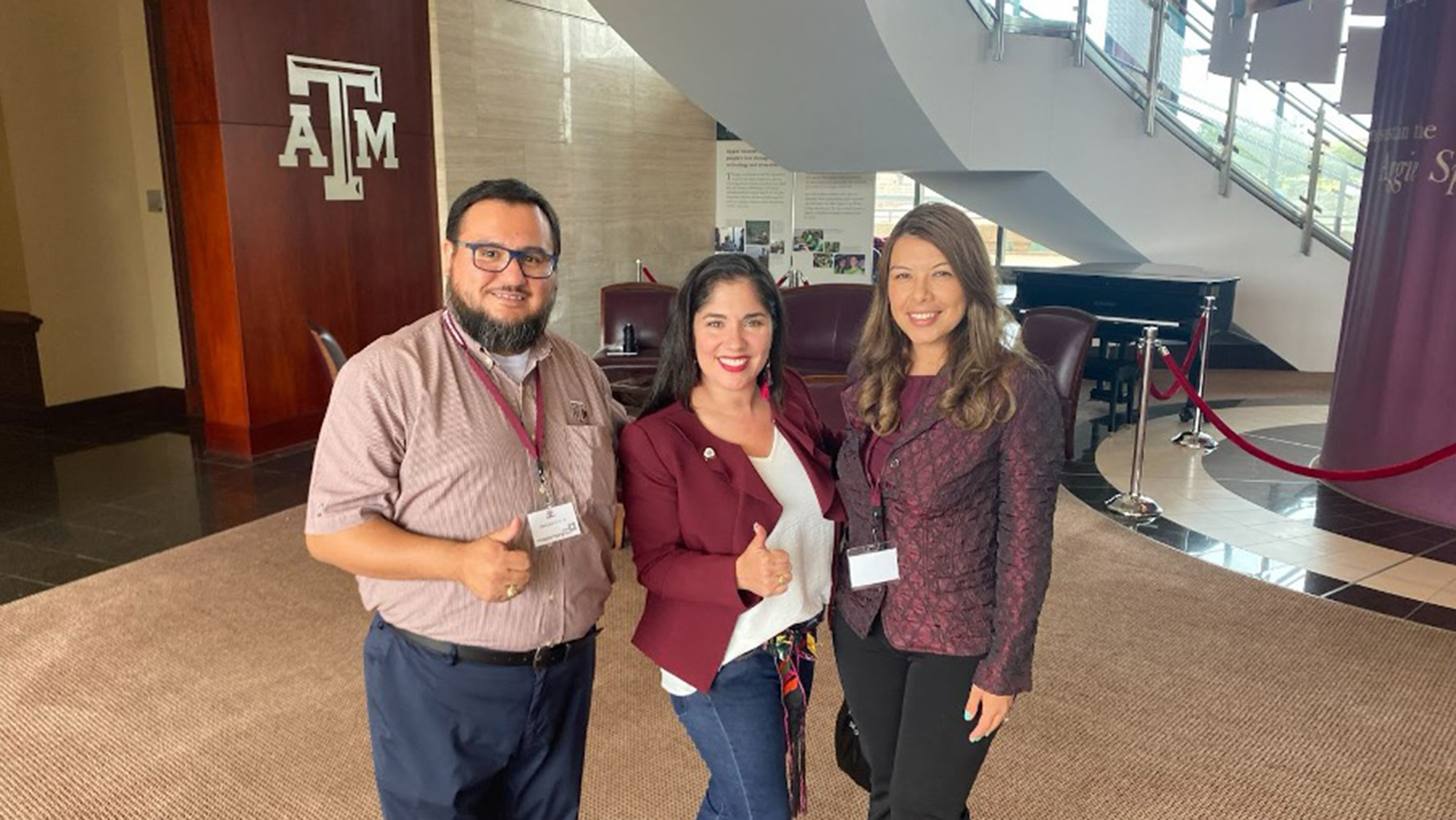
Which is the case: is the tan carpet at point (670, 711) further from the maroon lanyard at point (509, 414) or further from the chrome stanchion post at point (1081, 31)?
the chrome stanchion post at point (1081, 31)

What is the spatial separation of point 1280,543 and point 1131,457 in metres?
1.65

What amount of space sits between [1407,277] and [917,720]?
515cm

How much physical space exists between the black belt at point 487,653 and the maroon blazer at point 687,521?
174 mm

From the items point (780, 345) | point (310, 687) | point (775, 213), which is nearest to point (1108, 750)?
point (780, 345)

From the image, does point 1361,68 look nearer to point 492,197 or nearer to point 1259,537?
point 1259,537

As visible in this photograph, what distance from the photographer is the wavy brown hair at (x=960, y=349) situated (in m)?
1.75

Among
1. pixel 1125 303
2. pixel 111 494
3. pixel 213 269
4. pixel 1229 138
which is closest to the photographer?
pixel 111 494

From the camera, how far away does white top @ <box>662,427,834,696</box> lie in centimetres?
180

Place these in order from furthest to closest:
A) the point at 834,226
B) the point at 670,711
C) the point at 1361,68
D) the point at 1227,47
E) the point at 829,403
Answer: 1. the point at 834,226
2. the point at 1227,47
3. the point at 1361,68
4. the point at 829,403
5. the point at 670,711

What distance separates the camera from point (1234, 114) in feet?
28.6

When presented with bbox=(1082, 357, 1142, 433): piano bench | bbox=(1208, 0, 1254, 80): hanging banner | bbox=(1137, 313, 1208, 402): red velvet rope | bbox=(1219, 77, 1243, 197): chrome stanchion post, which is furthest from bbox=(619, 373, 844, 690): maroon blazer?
bbox=(1219, 77, 1243, 197): chrome stanchion post

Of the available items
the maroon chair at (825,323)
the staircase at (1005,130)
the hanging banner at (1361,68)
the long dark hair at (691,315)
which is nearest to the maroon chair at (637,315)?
the maroon chair at (825,323)

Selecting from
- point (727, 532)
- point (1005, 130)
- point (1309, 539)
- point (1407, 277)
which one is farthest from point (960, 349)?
point (1005, 130)

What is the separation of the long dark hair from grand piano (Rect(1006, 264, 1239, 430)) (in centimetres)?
627
